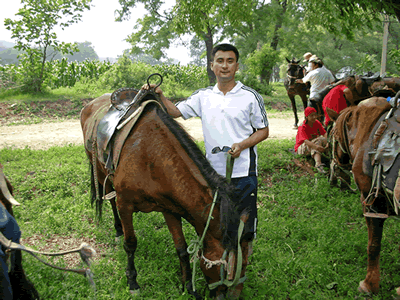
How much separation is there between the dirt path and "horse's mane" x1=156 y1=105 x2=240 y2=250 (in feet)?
15.2

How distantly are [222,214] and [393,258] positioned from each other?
2.75m

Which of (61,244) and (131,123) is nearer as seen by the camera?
(131,123)

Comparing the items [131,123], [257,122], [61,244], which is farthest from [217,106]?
[61,244]

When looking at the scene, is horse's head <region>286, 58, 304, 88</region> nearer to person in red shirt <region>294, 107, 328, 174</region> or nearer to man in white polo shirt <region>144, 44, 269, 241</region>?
person in red shirt <region>294, 107, 328, 174</region>

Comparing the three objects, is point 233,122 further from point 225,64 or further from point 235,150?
point 225,64

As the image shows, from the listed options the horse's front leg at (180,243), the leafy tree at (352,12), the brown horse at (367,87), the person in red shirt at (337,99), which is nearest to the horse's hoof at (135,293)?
the horse's front leg at (180,243)

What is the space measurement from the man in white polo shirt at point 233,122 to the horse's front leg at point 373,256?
4.24 feet

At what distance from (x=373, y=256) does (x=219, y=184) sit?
197 centimetres

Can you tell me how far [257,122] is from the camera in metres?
2.75

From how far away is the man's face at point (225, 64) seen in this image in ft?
8.64

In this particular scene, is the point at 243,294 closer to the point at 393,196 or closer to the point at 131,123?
the point at 393,196

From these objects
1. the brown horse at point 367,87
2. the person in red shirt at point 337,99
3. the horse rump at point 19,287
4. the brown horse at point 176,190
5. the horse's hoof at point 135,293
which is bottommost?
the horse's hoof at point 135,293

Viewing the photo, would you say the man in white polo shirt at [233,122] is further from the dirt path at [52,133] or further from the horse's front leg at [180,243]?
the dirt path at [52,133]

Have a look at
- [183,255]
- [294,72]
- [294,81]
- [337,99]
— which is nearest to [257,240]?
[183,255]
